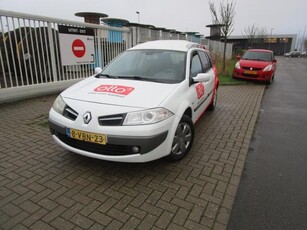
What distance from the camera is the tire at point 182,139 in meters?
3.43

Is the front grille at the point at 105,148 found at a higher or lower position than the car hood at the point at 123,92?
lower

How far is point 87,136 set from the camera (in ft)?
9.60

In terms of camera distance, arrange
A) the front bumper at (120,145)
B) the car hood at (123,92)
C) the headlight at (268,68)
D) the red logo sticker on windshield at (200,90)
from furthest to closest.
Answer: the headlight at (268,68) < the red logo sticker on windshield at (200,90) < the car hood at (123,92) < the front bumper at (120,145)

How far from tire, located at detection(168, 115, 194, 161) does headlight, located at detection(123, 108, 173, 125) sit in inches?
22.0

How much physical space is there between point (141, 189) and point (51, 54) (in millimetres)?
5559

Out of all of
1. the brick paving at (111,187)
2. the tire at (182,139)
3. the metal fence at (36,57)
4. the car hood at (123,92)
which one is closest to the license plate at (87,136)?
the car hood at (123,92)

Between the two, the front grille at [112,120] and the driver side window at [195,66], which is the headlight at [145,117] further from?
the driver side window at [195,66]

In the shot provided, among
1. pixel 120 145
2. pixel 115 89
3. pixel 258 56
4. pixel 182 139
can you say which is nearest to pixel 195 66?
pixel 182 139

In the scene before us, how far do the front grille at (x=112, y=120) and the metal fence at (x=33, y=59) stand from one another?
4188 mm

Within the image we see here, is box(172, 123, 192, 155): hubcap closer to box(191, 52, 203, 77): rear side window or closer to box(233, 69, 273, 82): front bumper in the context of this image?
box(191, 52, 203, 77): rear side window

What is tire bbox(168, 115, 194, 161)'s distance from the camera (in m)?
3.43

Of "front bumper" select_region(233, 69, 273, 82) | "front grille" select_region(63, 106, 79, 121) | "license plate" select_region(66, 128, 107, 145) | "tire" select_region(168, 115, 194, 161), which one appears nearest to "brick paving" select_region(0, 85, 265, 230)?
"tire" select_region(168, 115, 194, 161)

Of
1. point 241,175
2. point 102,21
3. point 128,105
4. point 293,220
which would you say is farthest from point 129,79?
point 102,21

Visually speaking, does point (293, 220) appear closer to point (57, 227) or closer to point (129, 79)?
point (57, 227)
